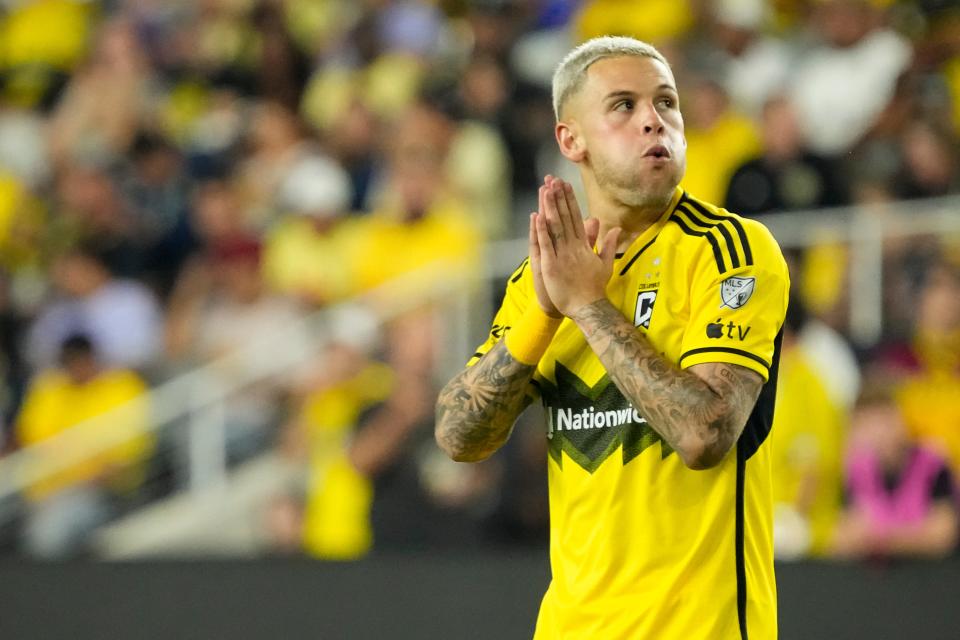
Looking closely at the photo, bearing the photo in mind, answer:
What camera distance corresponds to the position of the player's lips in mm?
2900

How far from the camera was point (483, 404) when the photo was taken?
10.1 ft

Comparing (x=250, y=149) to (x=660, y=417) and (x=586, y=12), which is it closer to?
(x=586, y=12)

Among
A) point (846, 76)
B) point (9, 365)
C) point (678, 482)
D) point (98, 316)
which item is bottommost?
point (678, 482)

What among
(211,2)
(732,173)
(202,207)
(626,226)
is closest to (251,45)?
(211,2)

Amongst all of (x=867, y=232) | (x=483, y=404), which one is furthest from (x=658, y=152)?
(x=867, y=232)

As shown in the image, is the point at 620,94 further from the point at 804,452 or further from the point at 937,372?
the point at 937,372

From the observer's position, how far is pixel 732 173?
7.07m

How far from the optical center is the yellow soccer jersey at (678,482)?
2.78m

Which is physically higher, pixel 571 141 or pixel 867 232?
pixel 867 232

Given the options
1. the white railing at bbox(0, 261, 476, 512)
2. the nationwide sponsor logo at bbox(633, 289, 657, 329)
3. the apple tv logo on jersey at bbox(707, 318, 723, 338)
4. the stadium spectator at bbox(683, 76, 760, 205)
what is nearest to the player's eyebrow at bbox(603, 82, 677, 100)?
the nationwide sponsor logo at bbox(633, 289, 657, 329)

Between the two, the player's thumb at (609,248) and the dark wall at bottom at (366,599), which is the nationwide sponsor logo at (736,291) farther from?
the dark wall at bottom at (366,599)

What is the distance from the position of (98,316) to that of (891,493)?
4725 millimetres

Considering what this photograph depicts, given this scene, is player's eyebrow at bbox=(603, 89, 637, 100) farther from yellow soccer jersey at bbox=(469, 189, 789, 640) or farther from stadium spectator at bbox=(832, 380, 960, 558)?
stadium spectator at bbox=(832, 380, 960, 558)

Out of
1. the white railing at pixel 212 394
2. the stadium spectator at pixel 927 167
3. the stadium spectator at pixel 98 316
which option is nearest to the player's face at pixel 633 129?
the stadium spectator at pixel 927 167
